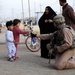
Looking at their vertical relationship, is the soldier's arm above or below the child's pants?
above

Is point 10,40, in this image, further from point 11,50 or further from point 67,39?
point 67,39

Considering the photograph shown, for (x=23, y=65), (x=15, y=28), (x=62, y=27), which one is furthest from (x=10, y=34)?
(x=62, y=27)

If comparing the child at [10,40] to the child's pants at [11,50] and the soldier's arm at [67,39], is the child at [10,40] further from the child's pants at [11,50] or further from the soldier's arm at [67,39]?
the soldier's arm at [67,39]

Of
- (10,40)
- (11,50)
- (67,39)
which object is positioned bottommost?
(11,50)

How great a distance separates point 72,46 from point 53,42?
697 mm

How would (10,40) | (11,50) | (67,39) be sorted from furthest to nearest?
(11,50), (10,40), (67,39)

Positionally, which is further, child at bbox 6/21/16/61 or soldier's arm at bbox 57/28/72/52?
child at bbox 6/21/16/61

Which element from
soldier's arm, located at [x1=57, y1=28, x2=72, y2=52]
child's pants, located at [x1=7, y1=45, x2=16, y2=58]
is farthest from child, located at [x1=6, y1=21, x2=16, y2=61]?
soldier's arm, located at [x1=57, y1=28, x2=72, y2=52]

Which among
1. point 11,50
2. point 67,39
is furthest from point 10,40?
point 67,39

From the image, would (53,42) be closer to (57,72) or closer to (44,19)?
(57,72)

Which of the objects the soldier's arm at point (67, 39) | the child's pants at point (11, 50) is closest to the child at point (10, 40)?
the child's pants at point (11, 50)

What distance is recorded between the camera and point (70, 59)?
8281 millimetres

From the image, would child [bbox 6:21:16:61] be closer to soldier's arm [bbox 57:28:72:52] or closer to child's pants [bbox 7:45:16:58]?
child's pants [bbox 7:45:16:58]

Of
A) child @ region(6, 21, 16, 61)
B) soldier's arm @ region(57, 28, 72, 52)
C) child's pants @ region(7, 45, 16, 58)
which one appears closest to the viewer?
soldier's arm @ region(57, 28, 72, 52)
